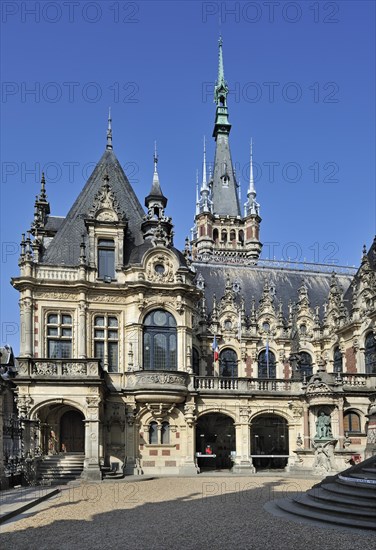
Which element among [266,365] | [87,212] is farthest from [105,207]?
[266,365]


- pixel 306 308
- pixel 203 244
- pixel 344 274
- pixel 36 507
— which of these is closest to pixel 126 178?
pixel 306 308

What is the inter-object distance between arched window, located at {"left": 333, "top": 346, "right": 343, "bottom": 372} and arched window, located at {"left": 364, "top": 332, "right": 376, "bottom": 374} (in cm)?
320

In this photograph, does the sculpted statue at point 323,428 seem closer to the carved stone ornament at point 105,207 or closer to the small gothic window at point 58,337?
the small gothic window at point 58,337

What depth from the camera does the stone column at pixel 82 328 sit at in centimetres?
3544

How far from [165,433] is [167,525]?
19887mm

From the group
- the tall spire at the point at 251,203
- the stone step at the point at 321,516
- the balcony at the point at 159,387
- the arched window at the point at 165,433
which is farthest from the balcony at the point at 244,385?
the tall spire at the point at 251,203

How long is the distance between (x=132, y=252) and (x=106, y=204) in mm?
3187

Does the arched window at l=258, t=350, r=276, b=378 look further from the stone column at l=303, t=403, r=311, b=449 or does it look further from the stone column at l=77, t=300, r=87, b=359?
the stone column at l=77, t=300, r=87, b=359

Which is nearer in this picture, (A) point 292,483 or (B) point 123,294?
(A) point 292,483

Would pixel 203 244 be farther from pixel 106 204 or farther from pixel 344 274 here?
pixel 106 204

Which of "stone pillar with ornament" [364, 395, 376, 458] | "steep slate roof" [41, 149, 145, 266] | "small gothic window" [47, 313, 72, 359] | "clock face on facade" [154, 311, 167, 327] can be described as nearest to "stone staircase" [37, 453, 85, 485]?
"small gothic window" [47, 313, 72, 359]

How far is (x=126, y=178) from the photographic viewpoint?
139 feet

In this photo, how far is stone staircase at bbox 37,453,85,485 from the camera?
2959cm

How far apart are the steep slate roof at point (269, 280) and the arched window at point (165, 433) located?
12149 mm
